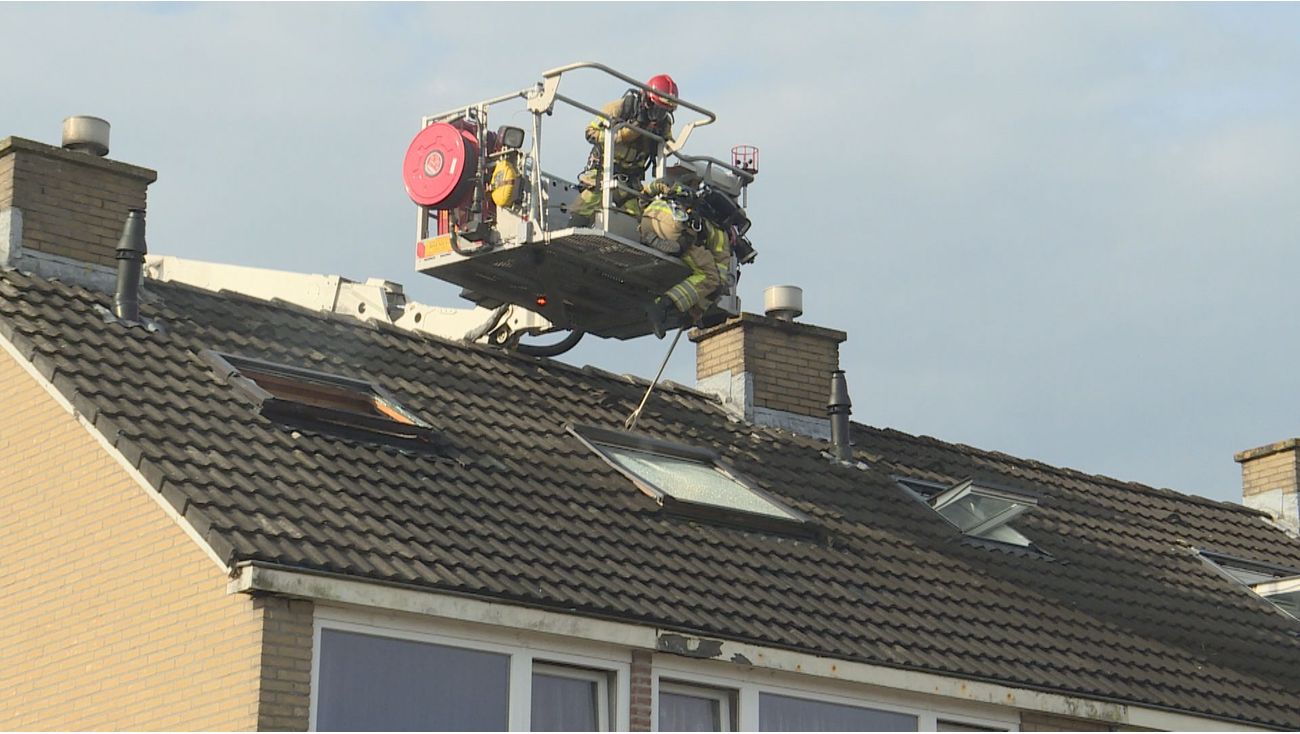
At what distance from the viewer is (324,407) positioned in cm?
1595

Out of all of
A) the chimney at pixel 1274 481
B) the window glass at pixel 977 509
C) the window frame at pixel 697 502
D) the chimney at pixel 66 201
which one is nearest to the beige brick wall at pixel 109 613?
the chimney at pixel 66 201

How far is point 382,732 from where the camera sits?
13.4 metres

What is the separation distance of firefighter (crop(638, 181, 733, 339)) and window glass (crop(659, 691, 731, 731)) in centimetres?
504

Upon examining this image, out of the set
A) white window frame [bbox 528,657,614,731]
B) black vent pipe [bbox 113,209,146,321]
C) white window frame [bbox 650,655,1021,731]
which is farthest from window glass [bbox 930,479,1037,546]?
black vent pipe [bbox 113,209,146,321]

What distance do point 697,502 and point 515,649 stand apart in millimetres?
3171

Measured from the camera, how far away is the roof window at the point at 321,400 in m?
15.6

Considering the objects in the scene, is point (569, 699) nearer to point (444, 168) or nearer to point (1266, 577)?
point (444, 168)

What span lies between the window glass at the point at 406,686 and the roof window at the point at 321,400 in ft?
8.23

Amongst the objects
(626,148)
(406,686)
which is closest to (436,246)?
(626,148)

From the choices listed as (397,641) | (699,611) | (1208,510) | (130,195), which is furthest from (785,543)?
(1208,510)

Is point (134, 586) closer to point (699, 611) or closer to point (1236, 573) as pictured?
point (699, 611)

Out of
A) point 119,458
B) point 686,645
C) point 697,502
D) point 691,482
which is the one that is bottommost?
point 686,645

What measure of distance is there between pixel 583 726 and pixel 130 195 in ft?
21.0

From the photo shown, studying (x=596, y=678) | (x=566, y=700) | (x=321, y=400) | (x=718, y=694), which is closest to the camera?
(x=566, y=700)
